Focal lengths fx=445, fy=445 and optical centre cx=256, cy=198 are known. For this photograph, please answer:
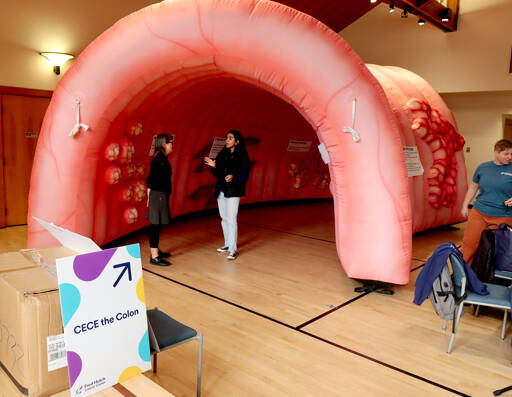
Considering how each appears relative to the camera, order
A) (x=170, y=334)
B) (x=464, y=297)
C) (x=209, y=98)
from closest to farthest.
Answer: (x=170, y=334) → (x=464, y=297) → (x=209, y=98)

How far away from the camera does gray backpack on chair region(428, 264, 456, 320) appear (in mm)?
2838

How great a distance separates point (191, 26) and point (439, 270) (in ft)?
9.10

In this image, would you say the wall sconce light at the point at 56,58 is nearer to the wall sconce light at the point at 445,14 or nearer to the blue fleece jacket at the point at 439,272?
the blue fleece jacket at the point at 439,272

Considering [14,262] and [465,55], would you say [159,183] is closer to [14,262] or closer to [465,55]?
[14,262]

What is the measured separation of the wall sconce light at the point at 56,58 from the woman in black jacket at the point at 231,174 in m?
3.03

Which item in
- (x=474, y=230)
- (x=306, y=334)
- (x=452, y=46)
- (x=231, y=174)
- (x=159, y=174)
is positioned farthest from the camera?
(x=452, y=46)

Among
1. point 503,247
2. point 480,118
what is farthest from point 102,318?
point 480,118

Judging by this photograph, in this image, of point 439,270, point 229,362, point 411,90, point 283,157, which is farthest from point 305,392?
point 283,157

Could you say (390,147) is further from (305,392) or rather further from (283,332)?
(305,392)

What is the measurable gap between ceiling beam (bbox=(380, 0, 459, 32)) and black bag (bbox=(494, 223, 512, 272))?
545cm

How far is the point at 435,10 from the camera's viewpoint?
809cm

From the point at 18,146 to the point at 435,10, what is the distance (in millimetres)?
A: 7345

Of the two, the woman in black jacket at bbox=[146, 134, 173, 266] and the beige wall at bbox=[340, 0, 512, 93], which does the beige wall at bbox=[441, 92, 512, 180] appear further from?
the woman in black jacket at bbox=[146, 134, 173, 266]

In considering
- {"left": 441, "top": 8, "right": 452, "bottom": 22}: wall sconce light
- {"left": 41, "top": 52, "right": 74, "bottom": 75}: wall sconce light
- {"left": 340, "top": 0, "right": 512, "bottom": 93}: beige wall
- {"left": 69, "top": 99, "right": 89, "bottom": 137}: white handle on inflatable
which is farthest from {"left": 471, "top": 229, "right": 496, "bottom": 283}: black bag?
{"left": 441, "top": 8, "right": 452, "bottom": 22}: wall sconce light
